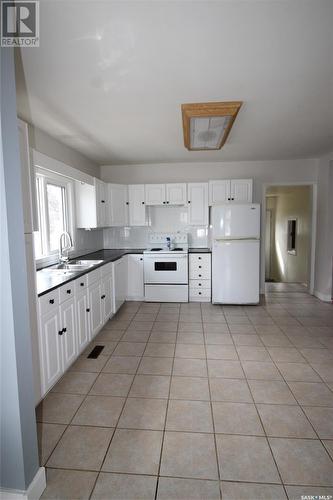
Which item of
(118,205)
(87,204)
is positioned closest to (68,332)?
(87,204)

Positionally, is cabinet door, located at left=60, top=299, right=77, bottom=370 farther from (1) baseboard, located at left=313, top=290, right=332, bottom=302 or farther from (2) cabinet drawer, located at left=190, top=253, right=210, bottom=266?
(1) baseboard, located at left=313, top=290, right=332, bottom=302

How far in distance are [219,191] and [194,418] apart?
3.45m

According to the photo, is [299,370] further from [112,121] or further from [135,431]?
[112,121]

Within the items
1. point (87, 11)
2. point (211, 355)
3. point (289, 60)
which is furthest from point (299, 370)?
point (87, 11)

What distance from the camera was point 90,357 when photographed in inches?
108

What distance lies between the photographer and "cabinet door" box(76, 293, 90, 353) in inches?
104

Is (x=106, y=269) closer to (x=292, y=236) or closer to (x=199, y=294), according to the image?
(x=199, y=294)

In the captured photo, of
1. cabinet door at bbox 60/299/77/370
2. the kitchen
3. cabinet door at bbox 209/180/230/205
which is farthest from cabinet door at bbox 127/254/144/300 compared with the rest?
cabinet door at bbox 60/299/77/370

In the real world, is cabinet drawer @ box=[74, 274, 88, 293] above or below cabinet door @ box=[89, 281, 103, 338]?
above

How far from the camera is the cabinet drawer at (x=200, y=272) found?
446cm

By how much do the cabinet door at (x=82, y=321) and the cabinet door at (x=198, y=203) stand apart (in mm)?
2484

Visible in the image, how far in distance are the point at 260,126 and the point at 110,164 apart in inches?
114

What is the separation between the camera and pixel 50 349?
2109 millimetres

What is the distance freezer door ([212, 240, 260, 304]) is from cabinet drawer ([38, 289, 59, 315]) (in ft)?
8.89
